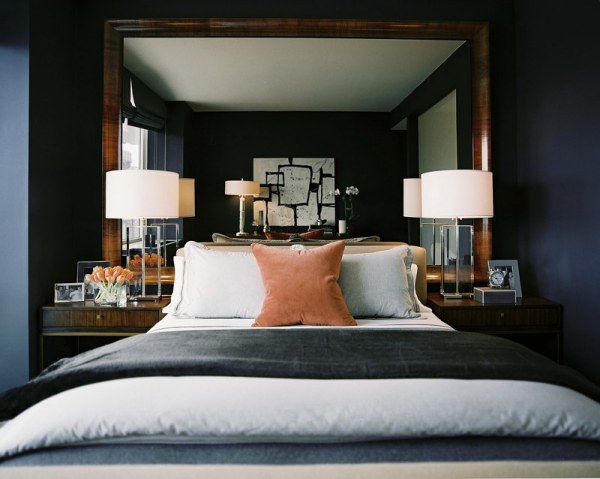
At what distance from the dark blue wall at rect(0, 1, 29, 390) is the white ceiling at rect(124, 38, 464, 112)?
2.44 ft

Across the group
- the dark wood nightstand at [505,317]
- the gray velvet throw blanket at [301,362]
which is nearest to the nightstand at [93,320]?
the gray velvet throw blanket at [301,362]

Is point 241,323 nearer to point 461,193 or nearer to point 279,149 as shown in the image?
point 279,149

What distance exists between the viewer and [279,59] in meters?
3.65

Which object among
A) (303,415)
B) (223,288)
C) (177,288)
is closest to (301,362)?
(303,415)

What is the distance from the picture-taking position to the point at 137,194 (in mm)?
3215

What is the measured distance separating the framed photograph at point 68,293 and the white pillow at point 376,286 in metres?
1.60

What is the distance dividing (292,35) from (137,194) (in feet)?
4.82

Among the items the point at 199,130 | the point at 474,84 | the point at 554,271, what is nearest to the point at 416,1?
the point at 474,84

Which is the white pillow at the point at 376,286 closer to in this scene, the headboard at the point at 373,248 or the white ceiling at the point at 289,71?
the headboard at the point at 373,248

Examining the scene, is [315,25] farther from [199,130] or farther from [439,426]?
[439,426]


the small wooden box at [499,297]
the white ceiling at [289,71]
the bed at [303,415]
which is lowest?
the bed at [303,415]

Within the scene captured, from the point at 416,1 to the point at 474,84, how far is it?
0.68 m

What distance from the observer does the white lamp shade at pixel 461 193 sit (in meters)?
3.22

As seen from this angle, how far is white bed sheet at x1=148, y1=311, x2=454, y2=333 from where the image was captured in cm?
255
